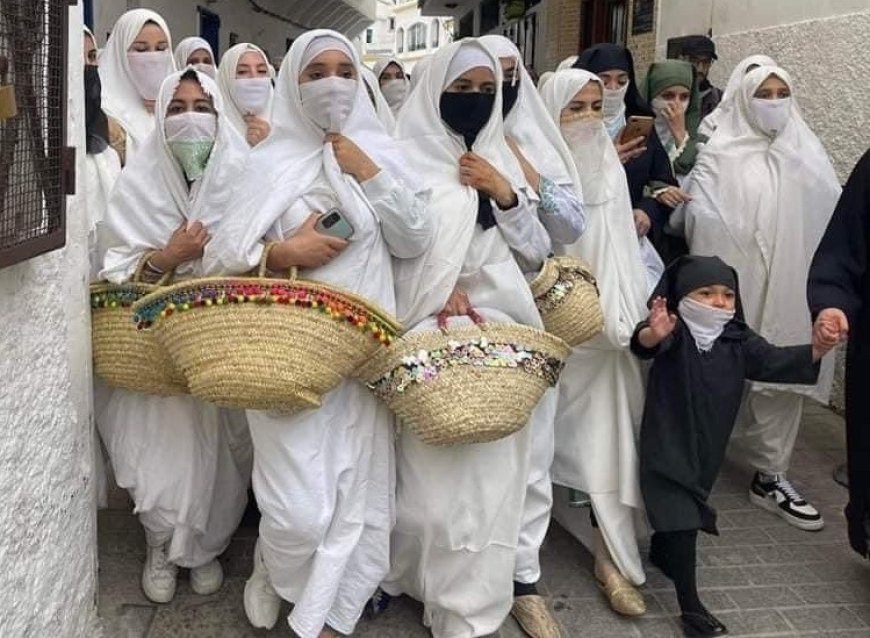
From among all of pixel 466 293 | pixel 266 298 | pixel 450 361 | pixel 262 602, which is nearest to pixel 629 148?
pixel 466 293

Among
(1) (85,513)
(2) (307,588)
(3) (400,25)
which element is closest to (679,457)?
(2) (307,588)

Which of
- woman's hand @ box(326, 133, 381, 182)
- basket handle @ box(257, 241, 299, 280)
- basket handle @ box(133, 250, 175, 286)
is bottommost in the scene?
basket handle @ box(133, 250, 175, 286)

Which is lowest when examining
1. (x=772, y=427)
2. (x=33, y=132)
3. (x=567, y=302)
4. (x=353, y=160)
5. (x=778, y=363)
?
(x=772, y=427)

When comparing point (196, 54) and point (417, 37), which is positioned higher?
point (196, 54)

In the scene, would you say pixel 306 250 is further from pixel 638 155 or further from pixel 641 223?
pixel 638 155

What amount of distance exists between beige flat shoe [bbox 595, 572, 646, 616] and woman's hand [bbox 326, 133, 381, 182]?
1.63 m

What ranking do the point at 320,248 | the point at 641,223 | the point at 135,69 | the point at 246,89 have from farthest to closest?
the point at 246,89 < the point at 135,69 < the point at 641,223 < the point at 320,248

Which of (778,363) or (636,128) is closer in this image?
(778,363)

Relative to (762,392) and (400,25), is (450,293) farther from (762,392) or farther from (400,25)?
(400,25)

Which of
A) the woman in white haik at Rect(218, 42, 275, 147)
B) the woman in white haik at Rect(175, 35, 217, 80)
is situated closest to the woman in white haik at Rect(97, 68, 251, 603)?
the woman in white haik at Rect(218, 42, 275, 147)

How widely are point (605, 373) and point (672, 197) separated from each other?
105cm

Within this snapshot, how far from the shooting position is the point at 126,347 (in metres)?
2.76

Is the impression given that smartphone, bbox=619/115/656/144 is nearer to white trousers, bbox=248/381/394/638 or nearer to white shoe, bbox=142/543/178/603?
white trousers, bbox=248/381/394/638

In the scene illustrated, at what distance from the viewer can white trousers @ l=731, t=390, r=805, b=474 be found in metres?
3.92
